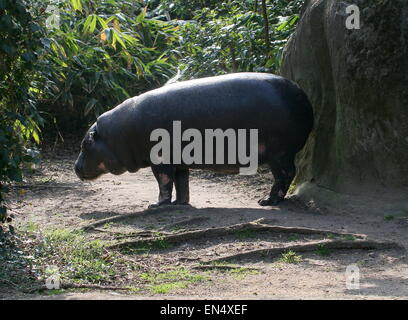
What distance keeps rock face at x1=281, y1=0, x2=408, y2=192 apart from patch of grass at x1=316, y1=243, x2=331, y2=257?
1591 mm

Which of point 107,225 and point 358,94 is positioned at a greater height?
point 358,94

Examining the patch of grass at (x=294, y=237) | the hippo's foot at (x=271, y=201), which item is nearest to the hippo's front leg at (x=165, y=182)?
the hippo's foot at (x=271, y=201)

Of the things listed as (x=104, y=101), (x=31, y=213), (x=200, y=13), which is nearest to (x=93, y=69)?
(x=104, y=101)

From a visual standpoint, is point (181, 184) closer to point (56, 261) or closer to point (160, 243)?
point (160, 243)

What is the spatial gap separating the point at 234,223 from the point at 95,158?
2603mm

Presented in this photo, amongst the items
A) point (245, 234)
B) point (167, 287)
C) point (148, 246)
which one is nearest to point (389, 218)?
point (245, 234)

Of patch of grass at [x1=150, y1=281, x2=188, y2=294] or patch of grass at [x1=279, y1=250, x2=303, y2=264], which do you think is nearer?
patch of grass at [x1=150, y1=281, x2=188, y2=294]

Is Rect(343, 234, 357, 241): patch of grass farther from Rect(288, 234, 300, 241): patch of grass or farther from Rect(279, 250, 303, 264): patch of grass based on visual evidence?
Rect(279, 250, 303, 264): patch of grass

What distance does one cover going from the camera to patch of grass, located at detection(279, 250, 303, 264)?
6.40 m

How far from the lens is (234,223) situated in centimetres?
766

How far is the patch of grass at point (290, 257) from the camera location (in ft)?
21.0

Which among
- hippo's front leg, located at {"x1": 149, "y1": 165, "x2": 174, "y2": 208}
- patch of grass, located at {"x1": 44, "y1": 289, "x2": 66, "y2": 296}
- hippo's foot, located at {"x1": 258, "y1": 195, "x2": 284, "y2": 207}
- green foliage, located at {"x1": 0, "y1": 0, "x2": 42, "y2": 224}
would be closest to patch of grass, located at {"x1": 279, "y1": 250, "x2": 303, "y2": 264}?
patch of grass, located at {"x1": 44, "y1": 289, "x2": 66, "y2": 296}

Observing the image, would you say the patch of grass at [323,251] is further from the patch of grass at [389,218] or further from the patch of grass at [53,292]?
the patch of grass at [53,292]

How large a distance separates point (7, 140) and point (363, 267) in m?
3.20
